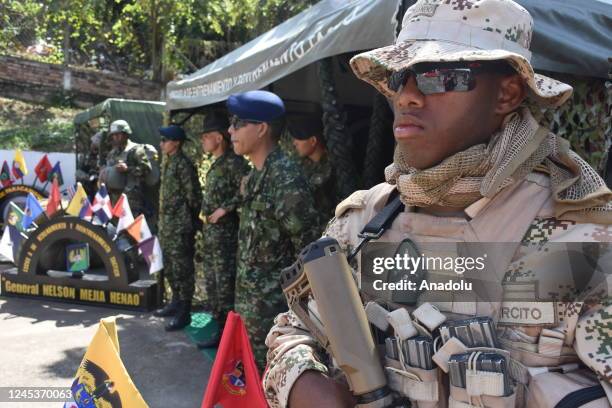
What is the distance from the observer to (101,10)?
2042cm

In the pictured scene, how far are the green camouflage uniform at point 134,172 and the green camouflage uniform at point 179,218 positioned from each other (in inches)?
93.6

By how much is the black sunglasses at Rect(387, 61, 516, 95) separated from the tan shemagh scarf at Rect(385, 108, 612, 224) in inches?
4.8

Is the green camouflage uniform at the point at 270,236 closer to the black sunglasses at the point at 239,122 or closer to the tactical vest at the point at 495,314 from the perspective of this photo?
the black sunglasses at the point at 239,122

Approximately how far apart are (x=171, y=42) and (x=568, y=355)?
20.3m

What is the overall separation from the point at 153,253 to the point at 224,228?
1257 mm

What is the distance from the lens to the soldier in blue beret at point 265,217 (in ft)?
10.4

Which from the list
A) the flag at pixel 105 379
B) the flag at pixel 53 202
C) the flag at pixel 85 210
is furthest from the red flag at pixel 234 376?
the flag at pixel 53 202

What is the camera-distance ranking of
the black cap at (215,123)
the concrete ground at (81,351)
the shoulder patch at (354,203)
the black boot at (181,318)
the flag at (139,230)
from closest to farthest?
the shoulder patch at (354,203) < the concrete ground at (81,351) < the black cap at (215,123) < the black boot at (181,318) < the flag at (139,230)

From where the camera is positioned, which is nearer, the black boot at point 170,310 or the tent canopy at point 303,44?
the tent canopy at point 303,44

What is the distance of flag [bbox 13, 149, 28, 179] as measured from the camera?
899 cm

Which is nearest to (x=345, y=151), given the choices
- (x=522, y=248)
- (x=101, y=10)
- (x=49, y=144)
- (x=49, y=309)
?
(x=522, y=248)

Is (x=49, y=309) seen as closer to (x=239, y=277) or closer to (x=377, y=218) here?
(x=239, y=277)

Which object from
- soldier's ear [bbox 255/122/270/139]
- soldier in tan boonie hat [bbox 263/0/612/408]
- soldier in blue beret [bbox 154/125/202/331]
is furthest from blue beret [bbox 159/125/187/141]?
soldier in tan boonie hat [bbox 263/0/612/408]

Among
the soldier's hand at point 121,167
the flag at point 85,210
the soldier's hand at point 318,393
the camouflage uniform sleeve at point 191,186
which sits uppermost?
the soldier's hand at point 121,167
